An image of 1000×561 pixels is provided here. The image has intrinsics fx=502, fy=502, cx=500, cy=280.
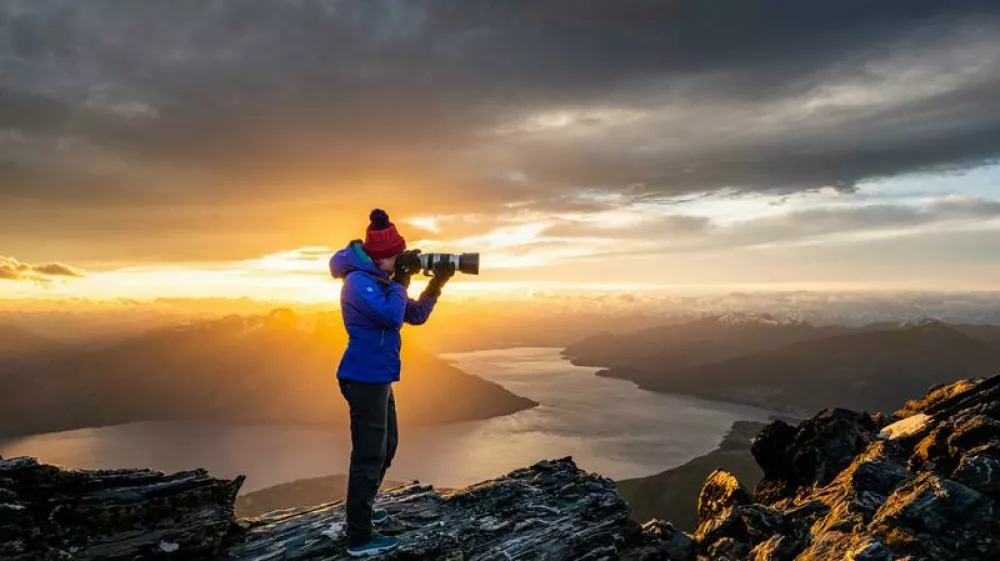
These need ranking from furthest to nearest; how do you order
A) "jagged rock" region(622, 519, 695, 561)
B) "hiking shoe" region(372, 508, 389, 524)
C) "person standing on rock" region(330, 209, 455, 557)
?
"jagged rock" region(622, 519, 695, 561), "hiking shoe" region(372, 508, 389, 524), "person standing on rock" region(330, 209, 455, 557)

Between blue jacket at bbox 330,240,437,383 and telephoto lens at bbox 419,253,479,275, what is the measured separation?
32.2 inches

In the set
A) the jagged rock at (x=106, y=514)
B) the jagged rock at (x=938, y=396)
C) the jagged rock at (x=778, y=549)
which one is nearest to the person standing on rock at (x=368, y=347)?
the jagged rock at (x=106, y=514)

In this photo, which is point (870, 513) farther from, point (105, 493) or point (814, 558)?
point (105, 493)

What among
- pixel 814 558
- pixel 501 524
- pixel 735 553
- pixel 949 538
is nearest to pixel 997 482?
pixel 949 538

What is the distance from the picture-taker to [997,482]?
9.38 meters

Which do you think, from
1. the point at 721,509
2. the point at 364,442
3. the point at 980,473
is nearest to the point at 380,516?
the point at 364,442

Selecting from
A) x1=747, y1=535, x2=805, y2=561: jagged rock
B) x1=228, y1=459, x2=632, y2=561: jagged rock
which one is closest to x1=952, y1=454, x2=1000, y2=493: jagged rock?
x1=747, y1=535, x2=805, y2=561: jagged rock

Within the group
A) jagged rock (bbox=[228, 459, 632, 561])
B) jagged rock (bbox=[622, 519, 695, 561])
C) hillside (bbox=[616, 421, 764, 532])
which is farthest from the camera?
hillside (bbox=[616, 421, 764, 532])

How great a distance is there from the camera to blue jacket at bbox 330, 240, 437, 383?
28.4 ft

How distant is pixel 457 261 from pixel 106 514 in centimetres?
789

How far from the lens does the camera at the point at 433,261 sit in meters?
9.51

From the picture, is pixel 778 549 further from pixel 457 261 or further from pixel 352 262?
pixel 352 262

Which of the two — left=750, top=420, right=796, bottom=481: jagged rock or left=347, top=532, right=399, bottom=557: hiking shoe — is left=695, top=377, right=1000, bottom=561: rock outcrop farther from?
left=347, top=532, right=399, bottom=557: hiking shoe

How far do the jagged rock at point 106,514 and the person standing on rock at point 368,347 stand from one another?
3026 millimetres
